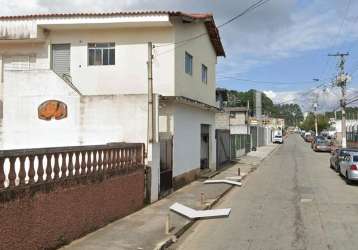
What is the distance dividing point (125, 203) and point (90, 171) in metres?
2.44

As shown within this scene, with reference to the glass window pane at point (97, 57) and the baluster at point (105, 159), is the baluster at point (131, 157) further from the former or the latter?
the glass window pane at point (97, 57)

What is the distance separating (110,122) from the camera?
17.0 meters

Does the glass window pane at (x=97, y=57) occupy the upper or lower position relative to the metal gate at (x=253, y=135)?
upper

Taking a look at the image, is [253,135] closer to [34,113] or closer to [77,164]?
[34,113]

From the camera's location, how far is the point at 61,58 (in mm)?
22281

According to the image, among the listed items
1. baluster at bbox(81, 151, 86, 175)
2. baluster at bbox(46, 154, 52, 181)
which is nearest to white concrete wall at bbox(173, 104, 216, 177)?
baluster at bbox(81, 151, 86, 175)

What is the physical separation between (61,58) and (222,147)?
1531cm

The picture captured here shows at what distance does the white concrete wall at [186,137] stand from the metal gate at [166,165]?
2.14ft

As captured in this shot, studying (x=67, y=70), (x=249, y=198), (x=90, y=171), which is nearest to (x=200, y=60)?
(x=67, y=70)

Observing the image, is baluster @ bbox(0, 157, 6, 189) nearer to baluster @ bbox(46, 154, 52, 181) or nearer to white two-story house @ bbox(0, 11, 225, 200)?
baluster @ bbox(46, 154, 52, 181)

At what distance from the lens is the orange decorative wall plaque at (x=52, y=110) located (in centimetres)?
1728

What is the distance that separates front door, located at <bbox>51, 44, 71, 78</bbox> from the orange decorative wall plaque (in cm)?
472

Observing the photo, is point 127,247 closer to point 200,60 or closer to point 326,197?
point 326,197


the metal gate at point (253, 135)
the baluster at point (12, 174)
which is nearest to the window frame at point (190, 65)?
the baluster at point (12, 174)
